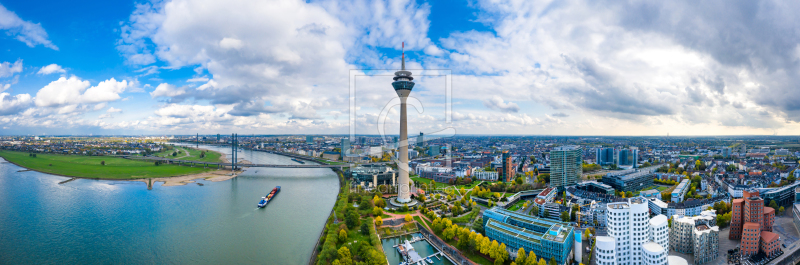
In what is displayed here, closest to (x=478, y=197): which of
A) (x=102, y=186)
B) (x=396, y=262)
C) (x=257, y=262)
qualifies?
(x=396, y=262)

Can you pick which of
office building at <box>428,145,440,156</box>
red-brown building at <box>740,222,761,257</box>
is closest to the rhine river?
red-brown building at <box>740,222,761,257</box>

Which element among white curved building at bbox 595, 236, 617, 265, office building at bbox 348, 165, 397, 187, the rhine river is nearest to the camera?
white curved building at bbox 595, 236, 617, 265

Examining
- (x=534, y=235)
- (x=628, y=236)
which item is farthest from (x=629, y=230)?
(x=534, y=235)

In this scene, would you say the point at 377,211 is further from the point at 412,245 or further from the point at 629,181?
the point at 629,181

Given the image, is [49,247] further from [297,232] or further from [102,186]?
[102,186]

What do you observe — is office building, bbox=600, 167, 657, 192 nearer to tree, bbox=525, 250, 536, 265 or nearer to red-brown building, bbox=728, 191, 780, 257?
red-brown building, bbox=728, 191, 780, 257

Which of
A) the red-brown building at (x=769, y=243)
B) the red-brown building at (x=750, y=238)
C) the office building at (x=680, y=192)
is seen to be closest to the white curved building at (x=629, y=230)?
the red-brown building at (x=750, y=238)

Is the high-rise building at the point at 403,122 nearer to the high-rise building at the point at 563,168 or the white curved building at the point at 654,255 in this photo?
the high-rise building at the point at 563,168

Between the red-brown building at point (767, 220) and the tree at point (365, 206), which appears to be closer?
the red-brown building at point (767, 220)
